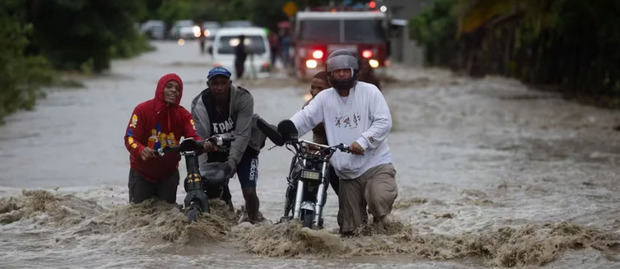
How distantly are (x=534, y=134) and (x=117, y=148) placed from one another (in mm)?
6820

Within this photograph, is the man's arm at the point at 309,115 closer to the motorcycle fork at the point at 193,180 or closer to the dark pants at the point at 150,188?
the motorcycle fork at the point at 193,180

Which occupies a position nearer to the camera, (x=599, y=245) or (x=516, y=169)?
(x=599, y=245)

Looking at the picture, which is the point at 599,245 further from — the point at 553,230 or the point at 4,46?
the point at 4,46

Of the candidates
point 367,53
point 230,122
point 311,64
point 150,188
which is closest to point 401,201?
point 230,122

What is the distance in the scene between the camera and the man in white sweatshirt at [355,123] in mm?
8930

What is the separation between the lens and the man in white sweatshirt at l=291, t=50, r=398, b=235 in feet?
29.3

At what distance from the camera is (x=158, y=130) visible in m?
9.33

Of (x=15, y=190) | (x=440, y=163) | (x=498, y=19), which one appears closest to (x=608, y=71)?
(x=498, y=19)

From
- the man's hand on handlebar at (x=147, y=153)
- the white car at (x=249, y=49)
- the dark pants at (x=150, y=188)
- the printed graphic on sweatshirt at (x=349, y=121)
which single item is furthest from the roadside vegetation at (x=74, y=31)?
the printed graphic on sweatshirt at (x=349, y=121)

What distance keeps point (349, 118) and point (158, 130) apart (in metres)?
1.49

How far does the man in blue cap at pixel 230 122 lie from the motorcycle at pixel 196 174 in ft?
0.39

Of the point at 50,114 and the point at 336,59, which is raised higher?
the point at 336,59

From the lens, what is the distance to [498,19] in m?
28.3

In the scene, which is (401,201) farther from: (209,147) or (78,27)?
(78,27)
